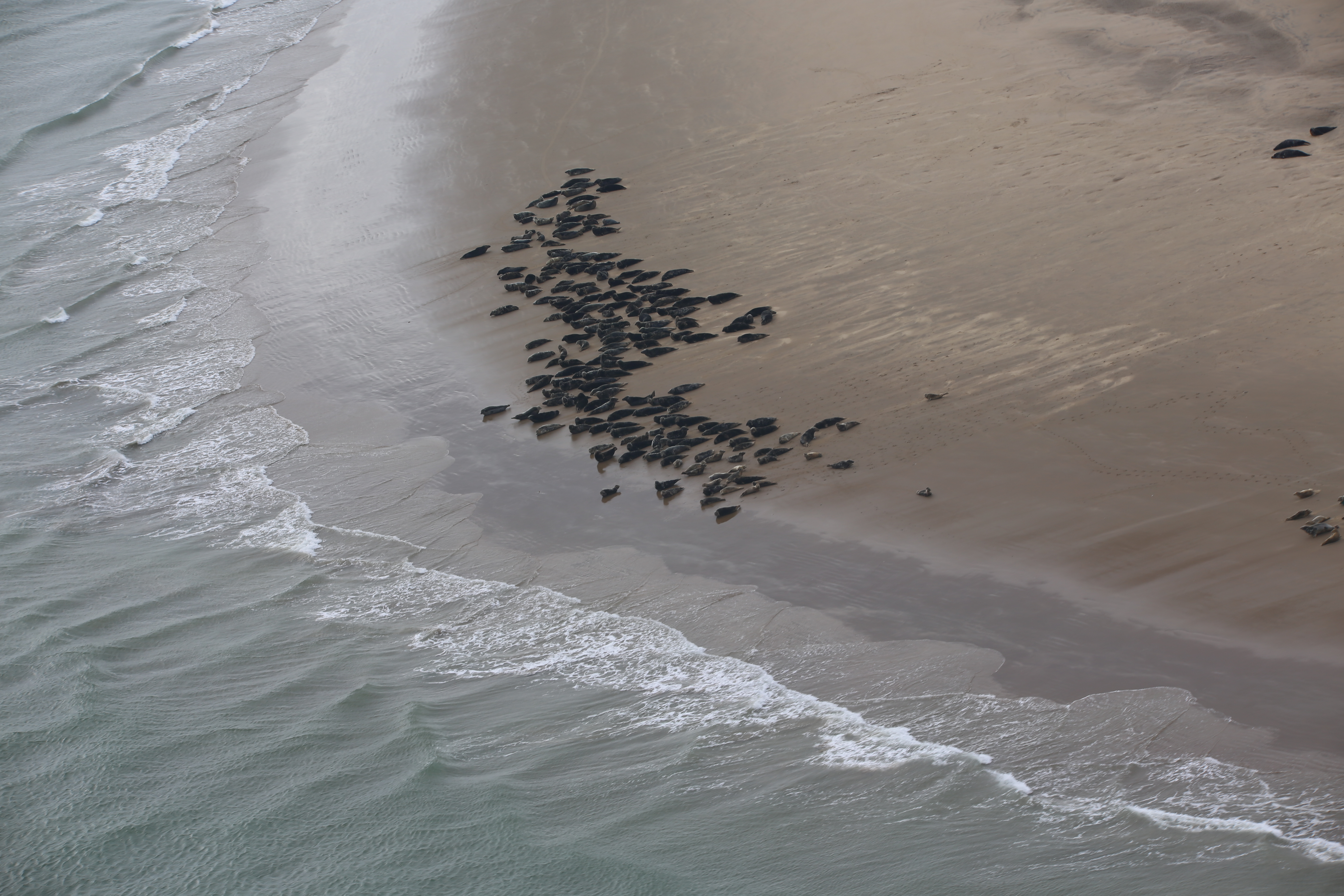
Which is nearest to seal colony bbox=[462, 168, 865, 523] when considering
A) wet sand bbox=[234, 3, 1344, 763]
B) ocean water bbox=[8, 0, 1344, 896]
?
wet sand bbox=[234, 3, 1344, 763]

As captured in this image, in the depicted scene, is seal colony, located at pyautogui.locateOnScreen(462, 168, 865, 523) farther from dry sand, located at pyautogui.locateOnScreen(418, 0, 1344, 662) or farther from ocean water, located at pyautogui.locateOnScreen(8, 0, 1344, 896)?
ocean water, located at pyautogui.locateOnScreen(8, 0, 1344, 896)

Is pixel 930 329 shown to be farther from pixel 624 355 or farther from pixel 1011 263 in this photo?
pixel 624 355

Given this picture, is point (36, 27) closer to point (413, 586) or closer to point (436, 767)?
point (413, 586)

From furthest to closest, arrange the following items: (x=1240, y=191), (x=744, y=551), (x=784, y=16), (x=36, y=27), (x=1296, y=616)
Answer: (x=36, y=27)
(x=784, y=16)
(x=1240, y=191)
(x=744, y=551)
(x=1296, y=616)

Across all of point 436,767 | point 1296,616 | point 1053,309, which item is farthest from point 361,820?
point 1053,309

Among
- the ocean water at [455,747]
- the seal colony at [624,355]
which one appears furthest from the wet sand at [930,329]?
the ocean water at [455,747]

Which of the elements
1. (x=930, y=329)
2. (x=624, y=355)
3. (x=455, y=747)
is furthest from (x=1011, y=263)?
(x=455, y=747)
